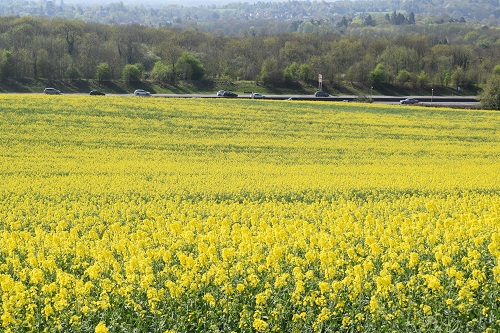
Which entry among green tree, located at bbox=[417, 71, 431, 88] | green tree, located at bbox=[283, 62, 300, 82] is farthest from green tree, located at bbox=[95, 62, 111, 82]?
green tree, located at bbox=[417, 71, 431, 88]

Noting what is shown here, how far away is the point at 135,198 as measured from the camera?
1908cm

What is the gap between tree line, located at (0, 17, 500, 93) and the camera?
7769cm

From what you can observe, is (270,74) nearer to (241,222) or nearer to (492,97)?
(492,97)

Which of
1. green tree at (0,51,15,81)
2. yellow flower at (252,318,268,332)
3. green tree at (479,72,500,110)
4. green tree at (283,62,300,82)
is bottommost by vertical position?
green tree at (479,72,500,110)

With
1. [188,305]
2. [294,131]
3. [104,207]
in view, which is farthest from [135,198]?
[294,131]

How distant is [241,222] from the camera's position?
1520cm

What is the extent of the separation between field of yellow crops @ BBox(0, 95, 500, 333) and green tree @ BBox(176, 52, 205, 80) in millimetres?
41095

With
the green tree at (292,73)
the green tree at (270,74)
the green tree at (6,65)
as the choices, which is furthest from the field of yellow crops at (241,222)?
the green tree at (292,73)

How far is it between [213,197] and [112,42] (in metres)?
82.6

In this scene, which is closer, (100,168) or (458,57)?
(100,168)

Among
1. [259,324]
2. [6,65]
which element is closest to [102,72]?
[6,65]

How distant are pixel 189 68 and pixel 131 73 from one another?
8.13m

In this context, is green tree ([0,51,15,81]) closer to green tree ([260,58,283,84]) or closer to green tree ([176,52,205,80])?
green tree ([176,52,205,80])

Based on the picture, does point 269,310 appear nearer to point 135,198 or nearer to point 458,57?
point 135,198
